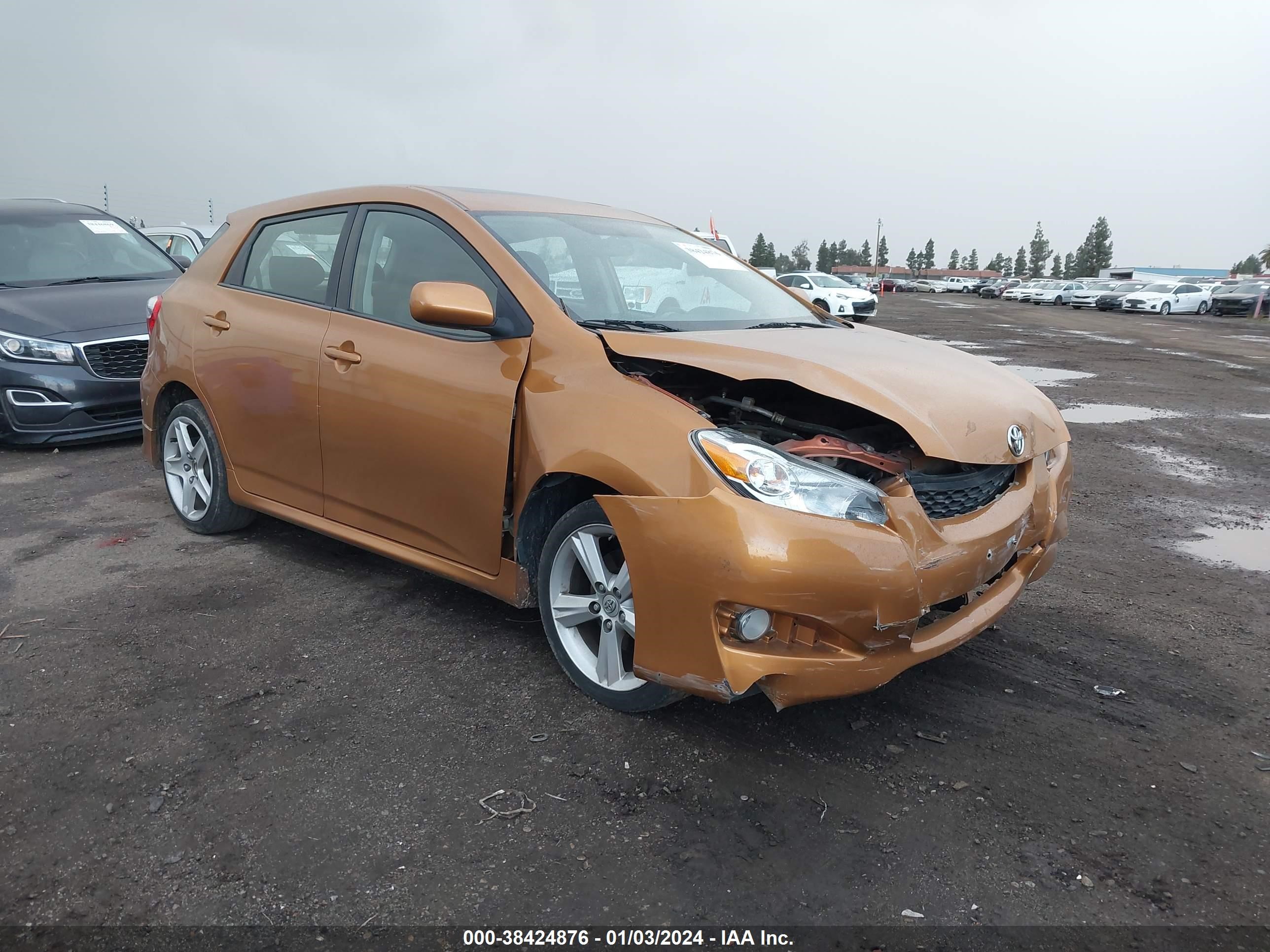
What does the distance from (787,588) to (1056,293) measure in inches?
2094

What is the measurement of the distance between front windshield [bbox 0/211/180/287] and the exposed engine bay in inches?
262

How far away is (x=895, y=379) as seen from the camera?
2900 millimetres

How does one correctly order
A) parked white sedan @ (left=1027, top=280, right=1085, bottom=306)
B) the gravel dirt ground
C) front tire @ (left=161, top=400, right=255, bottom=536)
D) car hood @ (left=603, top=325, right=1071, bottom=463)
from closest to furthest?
the gravel dirt ground < car hood @ (left=603, top=325, right=1071, bottom=463) < front tire @ (left=161, top=400, right=255, bottom=536) < parked white sedan @ (left=1027, top=280, right=1085, bottom=306)

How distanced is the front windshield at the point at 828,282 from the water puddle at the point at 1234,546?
23.0 metres

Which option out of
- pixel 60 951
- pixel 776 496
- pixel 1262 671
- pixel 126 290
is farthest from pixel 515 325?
pixel 126 290

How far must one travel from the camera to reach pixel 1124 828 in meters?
2.43

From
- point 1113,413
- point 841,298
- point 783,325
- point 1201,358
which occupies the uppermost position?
point 841,298

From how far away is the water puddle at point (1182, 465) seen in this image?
6363mm

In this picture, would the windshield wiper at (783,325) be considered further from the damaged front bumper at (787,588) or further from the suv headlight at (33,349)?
the suv headlight at (33,349)

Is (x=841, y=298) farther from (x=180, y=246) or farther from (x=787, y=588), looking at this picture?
(x=787, y=588)

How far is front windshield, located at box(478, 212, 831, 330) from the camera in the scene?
130 inches

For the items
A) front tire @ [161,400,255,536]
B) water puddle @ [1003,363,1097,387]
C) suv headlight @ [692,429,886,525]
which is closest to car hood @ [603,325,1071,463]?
suv headlight @ [692,429,886,525]

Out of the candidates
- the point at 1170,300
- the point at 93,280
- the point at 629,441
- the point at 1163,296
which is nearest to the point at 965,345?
the point at 93,280

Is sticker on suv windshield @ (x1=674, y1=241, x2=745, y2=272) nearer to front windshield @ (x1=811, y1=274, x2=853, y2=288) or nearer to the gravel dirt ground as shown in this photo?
the gravel dirt ground
